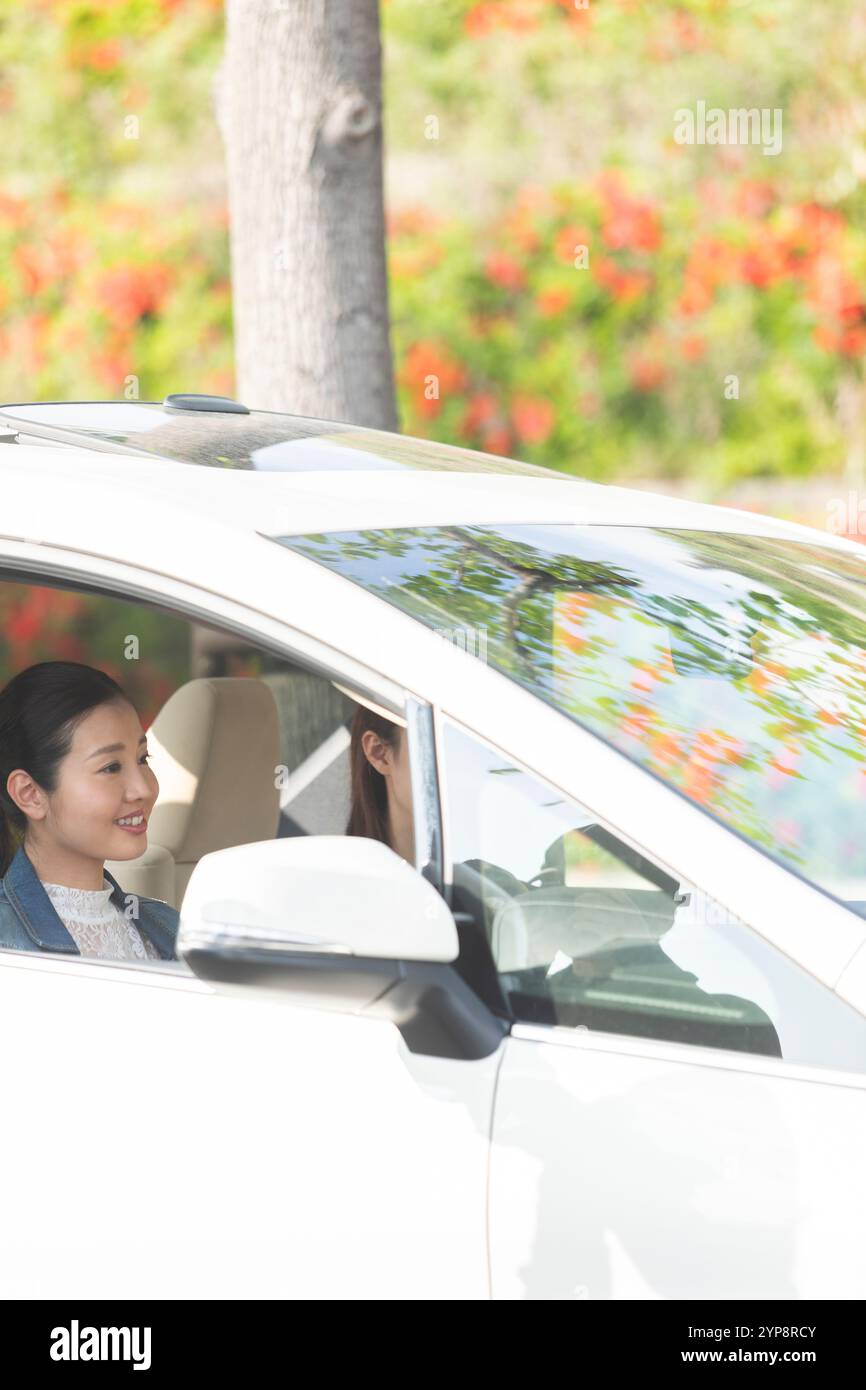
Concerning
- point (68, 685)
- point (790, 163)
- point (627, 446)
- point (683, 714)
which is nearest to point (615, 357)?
point (627, 446)

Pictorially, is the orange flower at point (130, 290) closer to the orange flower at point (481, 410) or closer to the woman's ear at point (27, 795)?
the orange flower at point (481, 410)

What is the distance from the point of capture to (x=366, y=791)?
2.85 m

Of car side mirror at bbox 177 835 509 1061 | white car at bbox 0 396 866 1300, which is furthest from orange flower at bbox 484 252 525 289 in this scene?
car side mirror at bbox 177 835 509 1061

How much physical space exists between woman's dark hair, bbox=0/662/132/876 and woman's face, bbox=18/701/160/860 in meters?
0.02

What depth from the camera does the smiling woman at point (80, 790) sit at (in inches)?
107

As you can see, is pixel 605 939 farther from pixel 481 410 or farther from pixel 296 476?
pixel 481 410

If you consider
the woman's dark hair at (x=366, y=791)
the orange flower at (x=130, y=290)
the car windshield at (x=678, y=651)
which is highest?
the orange flower at (x=130, y=290)

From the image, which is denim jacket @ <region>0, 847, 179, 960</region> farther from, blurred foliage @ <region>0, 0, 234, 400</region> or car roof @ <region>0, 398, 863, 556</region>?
blurred foliage @ <region>0, 0, 234, 400</region>

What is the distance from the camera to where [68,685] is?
2.77 m

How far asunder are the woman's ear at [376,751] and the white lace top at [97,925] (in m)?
0.47

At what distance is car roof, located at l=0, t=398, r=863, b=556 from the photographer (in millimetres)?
2146

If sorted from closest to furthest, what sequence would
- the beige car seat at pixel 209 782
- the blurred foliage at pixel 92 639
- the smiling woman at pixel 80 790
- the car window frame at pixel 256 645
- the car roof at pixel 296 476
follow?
the car window frame at pixel 256 645
the car roof at pixel 296 476
the smiling woman at pixel 80 790
the beige car seat at pixel 209 782
the blurred foliage at pixel 92 639

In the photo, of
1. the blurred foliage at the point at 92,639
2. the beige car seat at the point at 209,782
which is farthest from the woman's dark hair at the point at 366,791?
the blurred foliage at the point at 92,639
